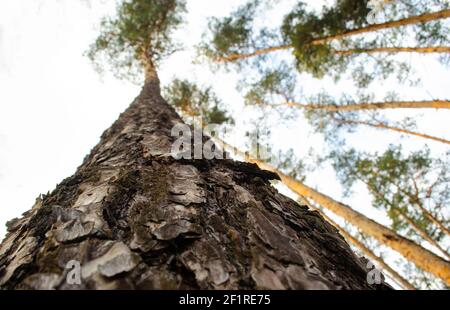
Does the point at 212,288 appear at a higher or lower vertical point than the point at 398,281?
higher

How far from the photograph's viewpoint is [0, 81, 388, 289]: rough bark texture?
0.68 m

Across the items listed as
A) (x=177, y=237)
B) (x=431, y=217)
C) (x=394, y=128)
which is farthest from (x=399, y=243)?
(x=431, y=217)

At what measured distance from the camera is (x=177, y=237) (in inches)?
32.4

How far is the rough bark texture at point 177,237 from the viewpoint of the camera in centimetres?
68

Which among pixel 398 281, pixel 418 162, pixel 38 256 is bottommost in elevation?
pixel 398 281

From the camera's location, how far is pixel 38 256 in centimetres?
80

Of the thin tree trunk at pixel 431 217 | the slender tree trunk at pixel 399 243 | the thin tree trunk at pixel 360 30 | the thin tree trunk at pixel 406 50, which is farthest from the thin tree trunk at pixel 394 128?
the slender tree trunk at pixel 399 243

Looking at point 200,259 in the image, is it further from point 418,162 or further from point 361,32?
point 418,162

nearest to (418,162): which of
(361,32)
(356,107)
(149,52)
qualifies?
(356,107)

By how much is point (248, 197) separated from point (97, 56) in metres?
10.9

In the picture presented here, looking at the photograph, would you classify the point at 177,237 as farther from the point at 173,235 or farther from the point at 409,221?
the point at 409,221

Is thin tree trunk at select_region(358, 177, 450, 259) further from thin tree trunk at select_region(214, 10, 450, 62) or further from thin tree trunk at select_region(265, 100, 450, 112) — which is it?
thin tree trunk at select_region(214, 10, 450, 62)

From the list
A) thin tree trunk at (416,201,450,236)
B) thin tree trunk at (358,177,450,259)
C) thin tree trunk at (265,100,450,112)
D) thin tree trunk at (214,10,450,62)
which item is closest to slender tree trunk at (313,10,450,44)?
thin tree trunk at (214,10,450,62)

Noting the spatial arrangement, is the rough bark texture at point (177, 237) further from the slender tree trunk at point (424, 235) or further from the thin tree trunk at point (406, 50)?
the slender tree trunk at point (424, 235)
